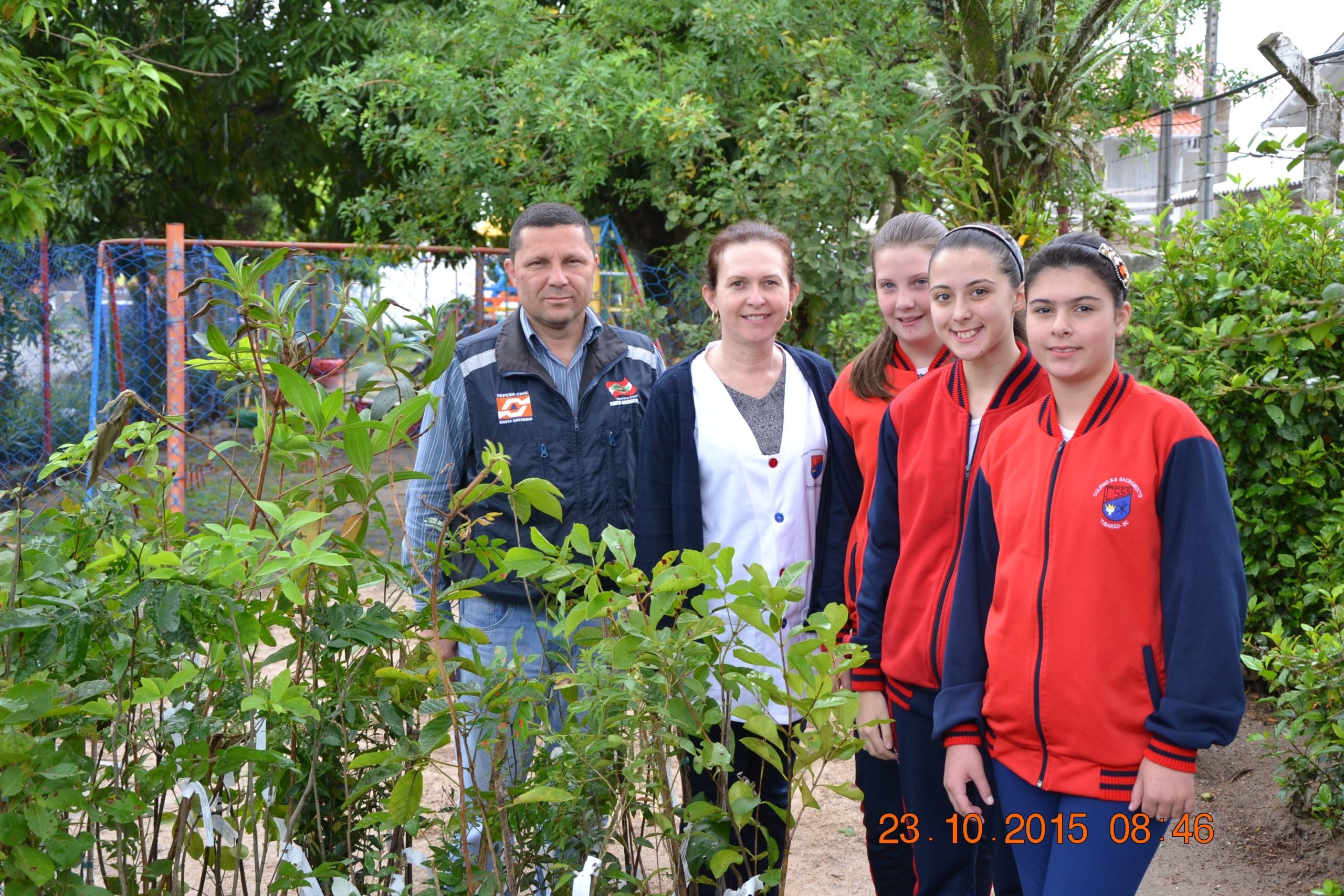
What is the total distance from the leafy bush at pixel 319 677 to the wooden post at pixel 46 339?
322 inches

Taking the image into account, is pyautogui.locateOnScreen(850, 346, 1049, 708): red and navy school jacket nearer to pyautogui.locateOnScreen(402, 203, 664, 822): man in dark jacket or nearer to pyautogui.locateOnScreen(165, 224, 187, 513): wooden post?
pyautogui.locateOnScreen(402, 203, 664, 822): man in dark jacket

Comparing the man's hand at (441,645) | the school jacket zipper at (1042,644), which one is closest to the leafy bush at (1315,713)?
the school jacket zipper at (1042,644)

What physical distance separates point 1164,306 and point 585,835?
3882mm

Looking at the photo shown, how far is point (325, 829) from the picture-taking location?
6.49 feet

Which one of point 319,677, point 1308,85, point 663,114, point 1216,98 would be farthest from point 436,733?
point 1216,98

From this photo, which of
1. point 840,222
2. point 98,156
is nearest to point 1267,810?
point 840,222

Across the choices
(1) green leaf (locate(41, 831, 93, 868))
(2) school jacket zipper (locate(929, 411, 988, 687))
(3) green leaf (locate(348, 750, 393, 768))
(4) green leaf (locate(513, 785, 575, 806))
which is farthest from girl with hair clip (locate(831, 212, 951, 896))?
(1) green leaf (locate(41, 831, 93, 868))

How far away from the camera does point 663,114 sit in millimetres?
7199

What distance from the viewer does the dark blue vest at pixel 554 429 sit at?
294cm

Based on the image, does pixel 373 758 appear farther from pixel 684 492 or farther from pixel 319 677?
pixel 684 492

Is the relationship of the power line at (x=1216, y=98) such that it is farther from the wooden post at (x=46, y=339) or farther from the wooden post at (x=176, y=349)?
Result: the wooden post at (x=46, y=339)

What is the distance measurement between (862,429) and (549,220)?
3.49ft

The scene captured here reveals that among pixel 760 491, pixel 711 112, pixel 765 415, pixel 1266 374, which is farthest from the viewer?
pixel 711 112

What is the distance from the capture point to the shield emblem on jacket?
1959mm
